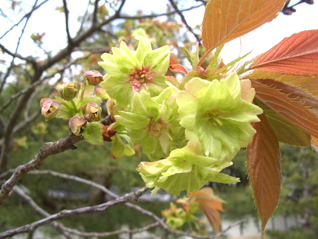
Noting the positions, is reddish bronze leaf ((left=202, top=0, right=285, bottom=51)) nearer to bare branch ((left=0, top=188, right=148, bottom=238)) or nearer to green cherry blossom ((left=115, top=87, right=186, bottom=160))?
green cherry blossom ((left=115, top=87, right=186, bottom=160))

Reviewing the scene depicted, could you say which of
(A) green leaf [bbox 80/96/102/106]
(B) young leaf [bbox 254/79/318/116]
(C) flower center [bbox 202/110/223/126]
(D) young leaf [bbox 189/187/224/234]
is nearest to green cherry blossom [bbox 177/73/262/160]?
(C) flower center [bbox 202/110/223/126]

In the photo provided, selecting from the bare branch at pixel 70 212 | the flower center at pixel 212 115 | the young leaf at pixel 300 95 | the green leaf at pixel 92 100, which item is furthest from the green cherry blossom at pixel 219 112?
the bare branch at pixel 70 212

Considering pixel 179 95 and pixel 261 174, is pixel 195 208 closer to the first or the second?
pixel 261 174

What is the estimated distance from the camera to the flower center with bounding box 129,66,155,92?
402 mm

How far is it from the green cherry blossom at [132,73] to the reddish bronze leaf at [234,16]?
0.09m

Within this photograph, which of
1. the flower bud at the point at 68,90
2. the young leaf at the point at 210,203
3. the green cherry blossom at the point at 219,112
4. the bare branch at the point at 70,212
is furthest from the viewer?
the young leaf at the point at 210,203

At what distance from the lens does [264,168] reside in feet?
1.60

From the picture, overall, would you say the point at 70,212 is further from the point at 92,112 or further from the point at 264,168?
the point at 264,168

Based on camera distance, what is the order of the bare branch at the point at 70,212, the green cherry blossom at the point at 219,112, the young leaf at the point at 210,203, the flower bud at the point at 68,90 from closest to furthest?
the green cherry blossom at the point at 219,112
the flower bud at the point at 68,90
the bare branch at the point at 70,212
the young leaf at the point at 210,203

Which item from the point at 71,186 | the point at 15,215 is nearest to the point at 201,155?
the point at 15,215

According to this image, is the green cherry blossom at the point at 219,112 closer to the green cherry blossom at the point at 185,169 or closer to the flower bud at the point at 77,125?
the green cherry blossom at the point at 185,169

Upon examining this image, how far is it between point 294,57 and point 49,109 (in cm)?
48

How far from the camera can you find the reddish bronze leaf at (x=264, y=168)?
0.48 metres

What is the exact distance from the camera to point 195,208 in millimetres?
1751
